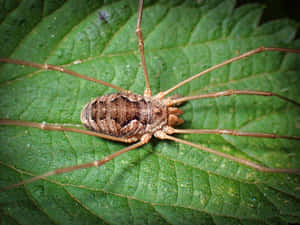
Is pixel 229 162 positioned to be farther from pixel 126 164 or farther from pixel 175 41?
pixel 175 41

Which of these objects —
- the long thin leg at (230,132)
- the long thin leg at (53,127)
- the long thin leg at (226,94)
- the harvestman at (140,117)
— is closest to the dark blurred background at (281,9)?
the harvestman at (140,117)

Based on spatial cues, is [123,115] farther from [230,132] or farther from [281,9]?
[281,9]

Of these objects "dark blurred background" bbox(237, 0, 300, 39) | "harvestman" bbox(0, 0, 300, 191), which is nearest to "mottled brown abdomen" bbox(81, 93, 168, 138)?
"harvestman" bbox(0, 0, 300, 191)

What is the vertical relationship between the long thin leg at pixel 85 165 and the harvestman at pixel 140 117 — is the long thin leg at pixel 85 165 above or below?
below

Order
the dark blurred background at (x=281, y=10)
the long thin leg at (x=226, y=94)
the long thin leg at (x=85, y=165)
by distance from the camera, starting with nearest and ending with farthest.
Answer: the long thin leg at (x=85, y=165) → the long thin leg at (x=226, y=94) → the dark blurred background at (x=281, y=10)

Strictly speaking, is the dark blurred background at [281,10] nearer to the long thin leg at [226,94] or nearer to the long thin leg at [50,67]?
the long thin leg at [226,94]

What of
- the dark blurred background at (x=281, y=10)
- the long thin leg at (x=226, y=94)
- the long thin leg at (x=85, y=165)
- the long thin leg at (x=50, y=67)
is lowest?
the long thin leg at (x=85, y=165)

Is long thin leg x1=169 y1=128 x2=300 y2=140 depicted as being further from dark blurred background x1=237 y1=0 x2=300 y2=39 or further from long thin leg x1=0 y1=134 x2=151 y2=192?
dark blurred background x1=237 y1=0 x2=300 y2=39
